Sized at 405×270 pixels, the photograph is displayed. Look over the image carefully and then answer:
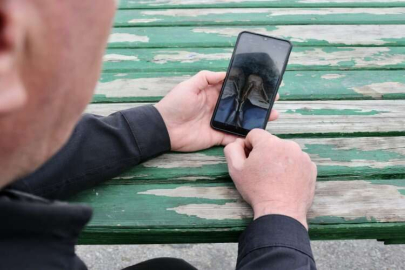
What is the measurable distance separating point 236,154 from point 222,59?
460 millimetres

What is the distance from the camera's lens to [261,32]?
167 centimetres

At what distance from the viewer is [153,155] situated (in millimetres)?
1146

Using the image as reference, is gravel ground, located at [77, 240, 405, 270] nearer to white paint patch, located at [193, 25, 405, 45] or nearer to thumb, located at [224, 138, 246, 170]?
white paint patch, located at [193, 25, 405, 45]

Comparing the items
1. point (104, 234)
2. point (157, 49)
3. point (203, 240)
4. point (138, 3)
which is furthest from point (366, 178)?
point (138, 3)

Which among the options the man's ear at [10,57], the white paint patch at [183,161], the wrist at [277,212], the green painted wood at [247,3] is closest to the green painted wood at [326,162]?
the white paint patch at [183,161]

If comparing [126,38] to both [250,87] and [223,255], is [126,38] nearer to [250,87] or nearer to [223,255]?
[250,87]

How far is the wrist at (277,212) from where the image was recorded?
1.00 m

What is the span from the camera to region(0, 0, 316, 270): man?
1.66 ft

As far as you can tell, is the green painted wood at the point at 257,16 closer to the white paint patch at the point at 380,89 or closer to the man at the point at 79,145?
the white paint patch at the point at 380,89

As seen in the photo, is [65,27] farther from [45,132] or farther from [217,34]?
[217,34]

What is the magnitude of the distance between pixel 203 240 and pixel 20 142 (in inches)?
21.5

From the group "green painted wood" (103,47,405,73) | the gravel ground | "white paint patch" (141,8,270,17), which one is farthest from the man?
the gravel ground

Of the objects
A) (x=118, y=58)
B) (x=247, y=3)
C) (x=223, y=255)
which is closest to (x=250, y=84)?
(x=118, y=58)

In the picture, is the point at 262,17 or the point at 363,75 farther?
the point at 262,17
